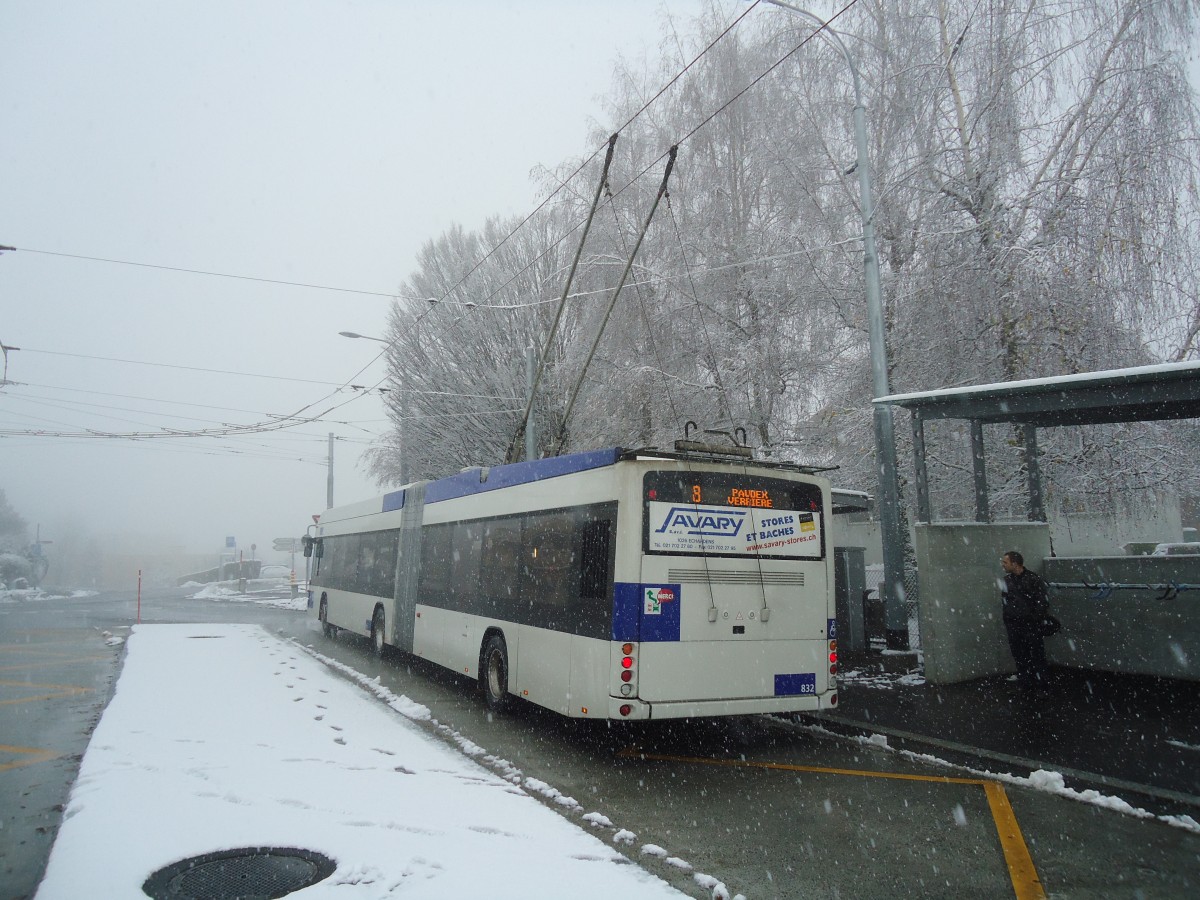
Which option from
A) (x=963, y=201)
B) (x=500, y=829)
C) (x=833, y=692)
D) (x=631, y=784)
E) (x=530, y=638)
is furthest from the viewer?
(x=963, y=201)

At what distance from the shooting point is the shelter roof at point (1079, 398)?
8391 mm

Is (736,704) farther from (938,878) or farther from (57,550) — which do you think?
(57,550)

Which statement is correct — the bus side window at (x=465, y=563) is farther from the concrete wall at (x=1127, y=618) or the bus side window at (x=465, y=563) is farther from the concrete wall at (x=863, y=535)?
the concrete wall at (x=863, y=535)

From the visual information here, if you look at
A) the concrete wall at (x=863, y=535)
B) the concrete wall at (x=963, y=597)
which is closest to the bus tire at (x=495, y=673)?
the concrete wall at (x=963, y=597)

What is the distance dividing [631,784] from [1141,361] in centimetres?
1096

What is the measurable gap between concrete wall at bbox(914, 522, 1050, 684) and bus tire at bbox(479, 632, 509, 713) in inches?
206

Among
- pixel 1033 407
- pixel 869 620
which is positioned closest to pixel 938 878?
pixel 1033 407

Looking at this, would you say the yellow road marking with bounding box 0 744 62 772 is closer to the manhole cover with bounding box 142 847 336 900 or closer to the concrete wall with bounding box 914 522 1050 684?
the manhole cover with bounding box 142 847 336 900

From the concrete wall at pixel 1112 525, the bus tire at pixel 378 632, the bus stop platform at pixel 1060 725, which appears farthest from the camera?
the bus tire at pixel 378 632

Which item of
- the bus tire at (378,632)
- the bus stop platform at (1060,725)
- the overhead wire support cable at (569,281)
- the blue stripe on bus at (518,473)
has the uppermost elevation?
the overhead wire support cable at (569,281)

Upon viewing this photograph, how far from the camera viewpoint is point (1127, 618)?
405 inches

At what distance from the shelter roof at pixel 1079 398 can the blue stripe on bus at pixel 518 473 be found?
4.21m

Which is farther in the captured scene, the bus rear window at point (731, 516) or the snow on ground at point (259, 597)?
the snow on ground at point (259, 597)

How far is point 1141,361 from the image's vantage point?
12750 millimetres
